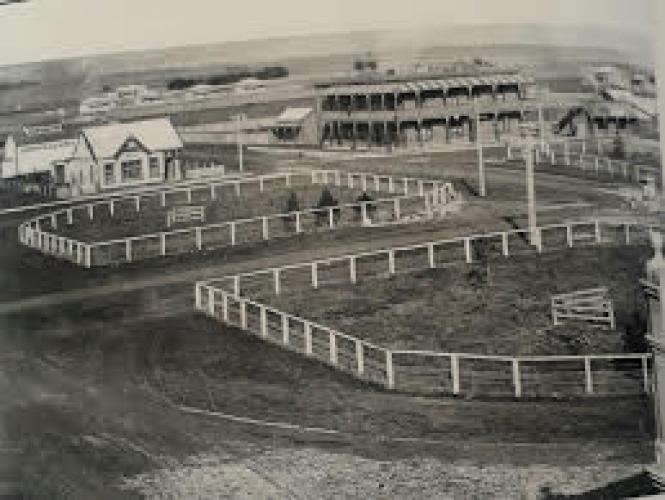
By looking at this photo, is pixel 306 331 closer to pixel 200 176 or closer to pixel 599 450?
pixel 200 176

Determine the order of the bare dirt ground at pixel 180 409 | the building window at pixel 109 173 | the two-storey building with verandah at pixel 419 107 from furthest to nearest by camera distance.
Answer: the two-storey building with verandah at pixel 419 107
the building window at pixel 109 173
the bare dirt ground at pixel 180 409

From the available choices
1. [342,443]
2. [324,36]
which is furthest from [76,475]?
[324,36]

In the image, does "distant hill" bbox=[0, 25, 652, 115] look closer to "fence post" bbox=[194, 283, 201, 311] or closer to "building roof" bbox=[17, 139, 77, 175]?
"building roof" bbox=[17, 139, 77, 175]

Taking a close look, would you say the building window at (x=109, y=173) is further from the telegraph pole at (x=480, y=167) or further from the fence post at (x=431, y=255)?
the telegraph pole at (x=480, y=167)

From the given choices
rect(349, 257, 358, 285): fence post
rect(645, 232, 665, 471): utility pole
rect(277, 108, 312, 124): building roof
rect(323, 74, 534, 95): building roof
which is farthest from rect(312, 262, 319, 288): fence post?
rect(645, 232, 665, 471): utility pole

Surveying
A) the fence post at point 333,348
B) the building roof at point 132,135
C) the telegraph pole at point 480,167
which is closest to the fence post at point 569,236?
the telegraph pole at point 480,167
